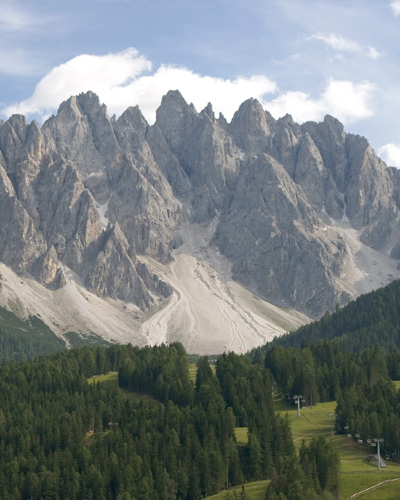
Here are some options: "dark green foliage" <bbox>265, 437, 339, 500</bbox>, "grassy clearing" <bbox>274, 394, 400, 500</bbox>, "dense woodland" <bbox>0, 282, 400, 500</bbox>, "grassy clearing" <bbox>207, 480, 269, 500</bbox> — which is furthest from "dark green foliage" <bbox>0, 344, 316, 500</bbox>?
"grassy clearing" <bbox>274, 394, 400, 500</bbox>

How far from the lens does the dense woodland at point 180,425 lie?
4569 inches

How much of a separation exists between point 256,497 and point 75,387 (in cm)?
8234

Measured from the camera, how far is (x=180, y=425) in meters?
136

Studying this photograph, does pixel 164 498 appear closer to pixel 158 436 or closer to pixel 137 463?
pixel 137 463

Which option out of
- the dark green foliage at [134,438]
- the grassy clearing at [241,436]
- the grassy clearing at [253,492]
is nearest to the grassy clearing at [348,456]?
the dark green foliage at [134,438]

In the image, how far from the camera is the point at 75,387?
177250mm

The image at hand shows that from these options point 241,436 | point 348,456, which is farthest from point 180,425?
point 348,456

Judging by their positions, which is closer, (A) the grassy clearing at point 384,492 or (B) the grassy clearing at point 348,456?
(A) the grassy clearing at point 384,492

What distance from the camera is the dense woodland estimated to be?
116 metres

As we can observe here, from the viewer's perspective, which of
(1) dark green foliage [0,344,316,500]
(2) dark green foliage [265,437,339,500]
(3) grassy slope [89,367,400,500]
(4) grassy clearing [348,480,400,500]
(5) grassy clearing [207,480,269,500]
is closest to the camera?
(2) dark green foliage [265,437,339,500]

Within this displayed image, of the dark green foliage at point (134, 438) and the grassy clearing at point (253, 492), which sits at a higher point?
the dark green foliage at point (134, 438)

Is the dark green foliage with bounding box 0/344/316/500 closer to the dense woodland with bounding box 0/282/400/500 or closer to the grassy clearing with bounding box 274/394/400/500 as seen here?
the dense woodland with bounding box 0/282/400/500

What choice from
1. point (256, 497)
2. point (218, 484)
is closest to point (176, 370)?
point (218, 484)

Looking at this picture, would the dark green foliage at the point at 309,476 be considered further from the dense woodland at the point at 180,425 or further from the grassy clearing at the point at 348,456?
the grassy clearing at the point at 348,456
